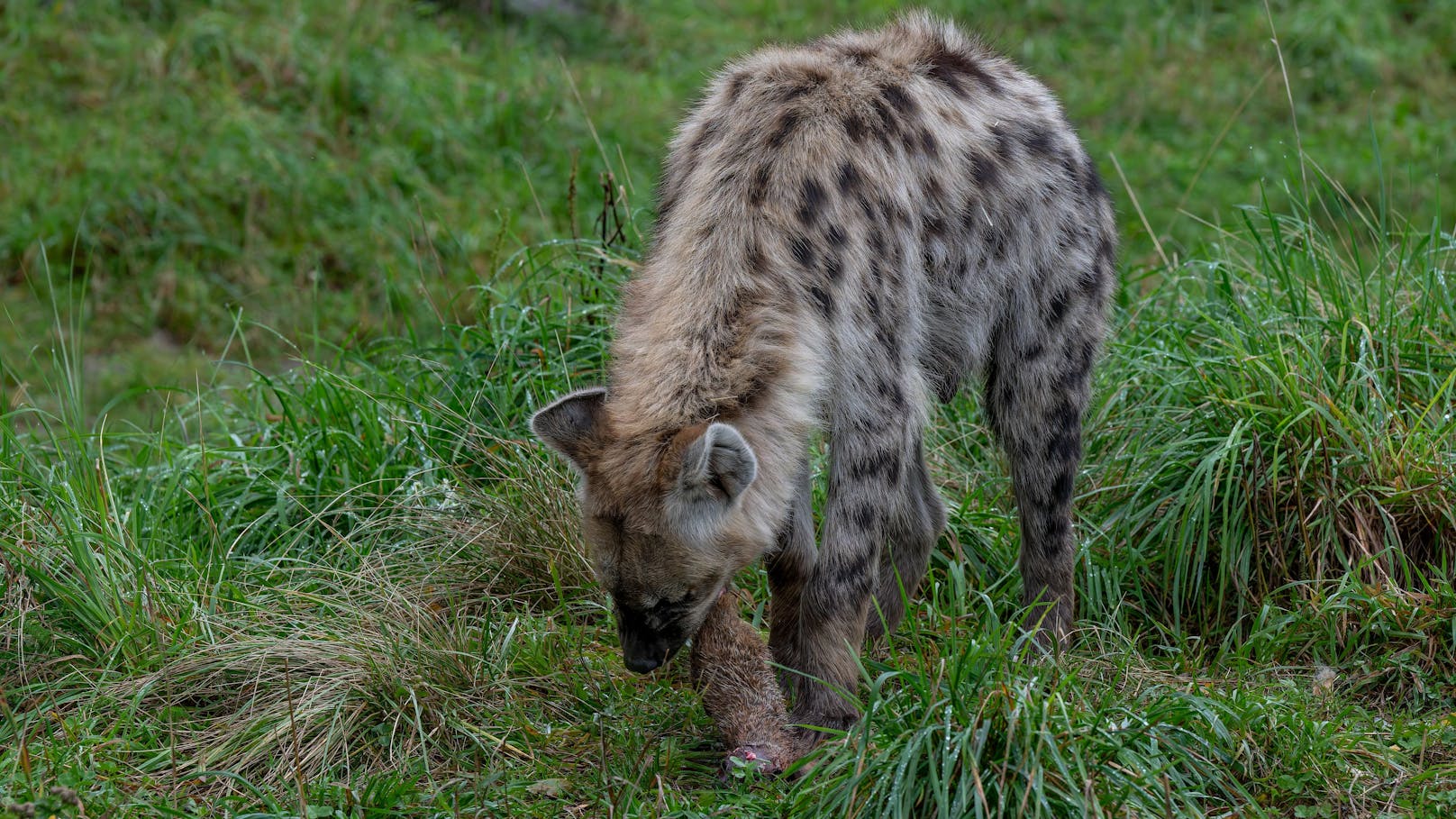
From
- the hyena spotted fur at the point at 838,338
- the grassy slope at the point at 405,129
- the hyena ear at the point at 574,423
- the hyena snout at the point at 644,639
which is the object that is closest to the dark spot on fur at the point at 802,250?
the hyena spotted fur at the point at 838,338

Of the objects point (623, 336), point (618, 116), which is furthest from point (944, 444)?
point (618, 116)

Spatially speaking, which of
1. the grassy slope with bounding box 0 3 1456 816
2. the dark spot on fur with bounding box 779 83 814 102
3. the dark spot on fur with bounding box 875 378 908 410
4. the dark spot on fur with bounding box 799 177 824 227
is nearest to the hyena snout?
the grassy slope with bounding box 0 3 1456 816

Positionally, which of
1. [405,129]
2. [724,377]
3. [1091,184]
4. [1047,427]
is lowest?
[405,129]

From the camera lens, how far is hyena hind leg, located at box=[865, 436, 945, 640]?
4.00 metres

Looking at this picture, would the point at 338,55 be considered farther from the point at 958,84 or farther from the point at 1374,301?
the point at 1374,301

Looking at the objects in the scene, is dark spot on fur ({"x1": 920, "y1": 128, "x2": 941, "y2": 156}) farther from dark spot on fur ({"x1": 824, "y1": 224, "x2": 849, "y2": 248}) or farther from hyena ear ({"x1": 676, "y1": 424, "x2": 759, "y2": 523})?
hyena ear ({"x1": 676, "y1": 424, "x2": 759, "y2": 523})

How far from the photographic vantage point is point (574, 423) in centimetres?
321

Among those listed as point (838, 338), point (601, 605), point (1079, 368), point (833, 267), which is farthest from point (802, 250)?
point (601, 605)

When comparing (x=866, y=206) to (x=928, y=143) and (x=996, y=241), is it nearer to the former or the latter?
(x=928, y=143)

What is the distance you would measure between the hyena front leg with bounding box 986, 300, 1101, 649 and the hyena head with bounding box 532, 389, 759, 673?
1.05 m

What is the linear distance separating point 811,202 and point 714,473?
2.37 ft

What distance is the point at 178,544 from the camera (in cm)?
417

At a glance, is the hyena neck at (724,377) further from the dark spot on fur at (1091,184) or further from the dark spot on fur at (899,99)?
the dark spot on fur at (1091,184)

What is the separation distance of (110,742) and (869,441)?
1.81m
